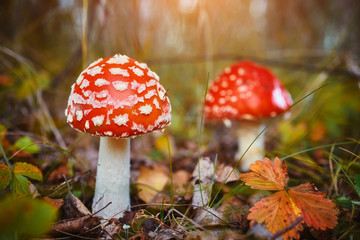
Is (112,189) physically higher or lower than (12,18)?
lower

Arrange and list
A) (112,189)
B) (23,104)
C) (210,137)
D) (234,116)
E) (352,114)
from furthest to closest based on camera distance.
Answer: (210,137) < (352,114) < (23,104) < (234,116) < (112,189)

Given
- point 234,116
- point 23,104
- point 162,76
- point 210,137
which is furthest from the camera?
point 162,76

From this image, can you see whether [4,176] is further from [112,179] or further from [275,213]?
[275,213]

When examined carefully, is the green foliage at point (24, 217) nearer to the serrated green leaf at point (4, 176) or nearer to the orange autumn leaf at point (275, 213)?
the serrated green leaf at point (4, 176)

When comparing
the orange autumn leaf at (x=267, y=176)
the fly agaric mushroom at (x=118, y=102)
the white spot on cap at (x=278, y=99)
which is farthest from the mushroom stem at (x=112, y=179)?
the white spot on cap at (x=278, y=99)

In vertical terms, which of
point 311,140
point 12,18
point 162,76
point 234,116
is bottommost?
point 311,140

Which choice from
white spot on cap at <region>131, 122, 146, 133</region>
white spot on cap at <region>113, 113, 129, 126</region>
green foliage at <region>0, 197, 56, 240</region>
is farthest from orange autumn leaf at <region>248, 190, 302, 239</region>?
green foliage at <region>0, 197, 56, 240</region>

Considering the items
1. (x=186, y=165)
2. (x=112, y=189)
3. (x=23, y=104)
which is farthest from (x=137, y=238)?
(x=23, y=104)

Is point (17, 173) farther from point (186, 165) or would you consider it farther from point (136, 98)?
point (186, 165)
